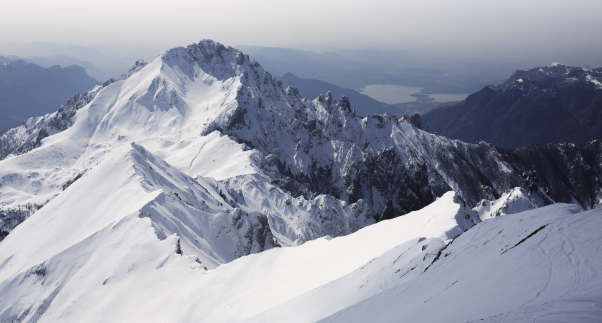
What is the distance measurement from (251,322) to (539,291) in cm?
1910

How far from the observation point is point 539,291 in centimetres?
1107

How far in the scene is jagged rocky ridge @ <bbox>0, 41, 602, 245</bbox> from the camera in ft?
320

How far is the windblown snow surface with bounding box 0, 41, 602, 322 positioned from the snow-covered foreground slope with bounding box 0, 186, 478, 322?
21cm

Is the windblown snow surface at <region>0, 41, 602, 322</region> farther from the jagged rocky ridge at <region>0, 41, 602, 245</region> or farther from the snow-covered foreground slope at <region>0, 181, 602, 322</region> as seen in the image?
the jagged rocky ridge at <region>0, 41, 602, 245</region>

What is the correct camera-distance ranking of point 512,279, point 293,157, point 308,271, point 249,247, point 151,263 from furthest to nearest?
point 293,157 < point 249,247 < point 151,263 < point 308,271 < point 512,279

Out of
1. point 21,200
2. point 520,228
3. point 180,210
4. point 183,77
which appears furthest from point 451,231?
point 183,77

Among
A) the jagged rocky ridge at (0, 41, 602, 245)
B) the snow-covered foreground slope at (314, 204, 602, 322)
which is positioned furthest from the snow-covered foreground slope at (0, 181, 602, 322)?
the jagged rocky ridge at (0, 41, 602, 245)

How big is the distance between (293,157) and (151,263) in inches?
4901

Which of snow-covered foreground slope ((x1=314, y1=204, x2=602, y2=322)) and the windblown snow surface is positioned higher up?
snow-covered foreground slope ((x1=314, y1=204, x2=602, y2=322))

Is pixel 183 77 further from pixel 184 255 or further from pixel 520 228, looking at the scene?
pixel 520 228

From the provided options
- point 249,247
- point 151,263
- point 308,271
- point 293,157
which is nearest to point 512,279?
point 308,271

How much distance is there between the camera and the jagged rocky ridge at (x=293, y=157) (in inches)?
3836

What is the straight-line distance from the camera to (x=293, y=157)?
Answer: 163 meters

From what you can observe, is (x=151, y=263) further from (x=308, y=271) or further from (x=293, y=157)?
(x=293, y=157)
